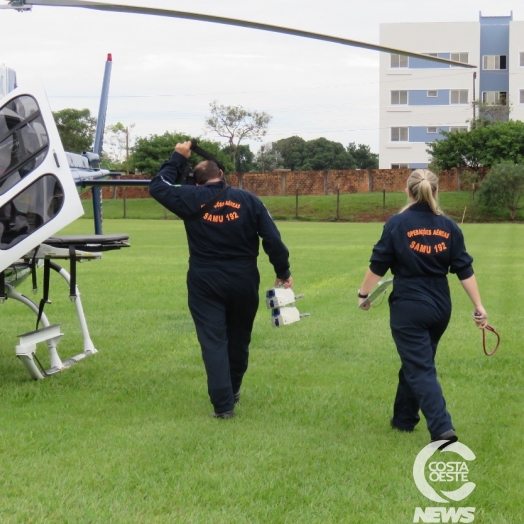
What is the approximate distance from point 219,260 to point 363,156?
104 meters

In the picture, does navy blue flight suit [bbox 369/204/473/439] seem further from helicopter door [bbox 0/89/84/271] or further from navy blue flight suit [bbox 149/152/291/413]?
helicopter door [bbox 0/89/84/271]

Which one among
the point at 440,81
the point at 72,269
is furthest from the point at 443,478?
the point at 440,81

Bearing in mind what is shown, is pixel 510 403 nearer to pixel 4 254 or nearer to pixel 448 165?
pixel 4 254

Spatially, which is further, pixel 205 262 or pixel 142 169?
pixel 142 169

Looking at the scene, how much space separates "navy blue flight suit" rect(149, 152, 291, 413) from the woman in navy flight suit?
3.98ft

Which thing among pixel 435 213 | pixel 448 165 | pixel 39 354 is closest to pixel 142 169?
pixel 448 165

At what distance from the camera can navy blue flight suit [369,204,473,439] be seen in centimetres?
586

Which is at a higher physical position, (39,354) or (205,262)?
(205,262)

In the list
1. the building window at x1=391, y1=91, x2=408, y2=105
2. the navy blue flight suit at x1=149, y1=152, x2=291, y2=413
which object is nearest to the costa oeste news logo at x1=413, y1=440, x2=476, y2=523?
the navy blue flight suit at x1=149, y1=152, x2=291, y2=413

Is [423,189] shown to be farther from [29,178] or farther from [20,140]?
[20,140]

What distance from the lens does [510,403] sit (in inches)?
290

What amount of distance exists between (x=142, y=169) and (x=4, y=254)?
60256mm

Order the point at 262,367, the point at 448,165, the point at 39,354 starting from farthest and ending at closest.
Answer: the point at 448,165 → the point at 39,354 → the point at 262,367

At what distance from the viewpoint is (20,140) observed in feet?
24.7
